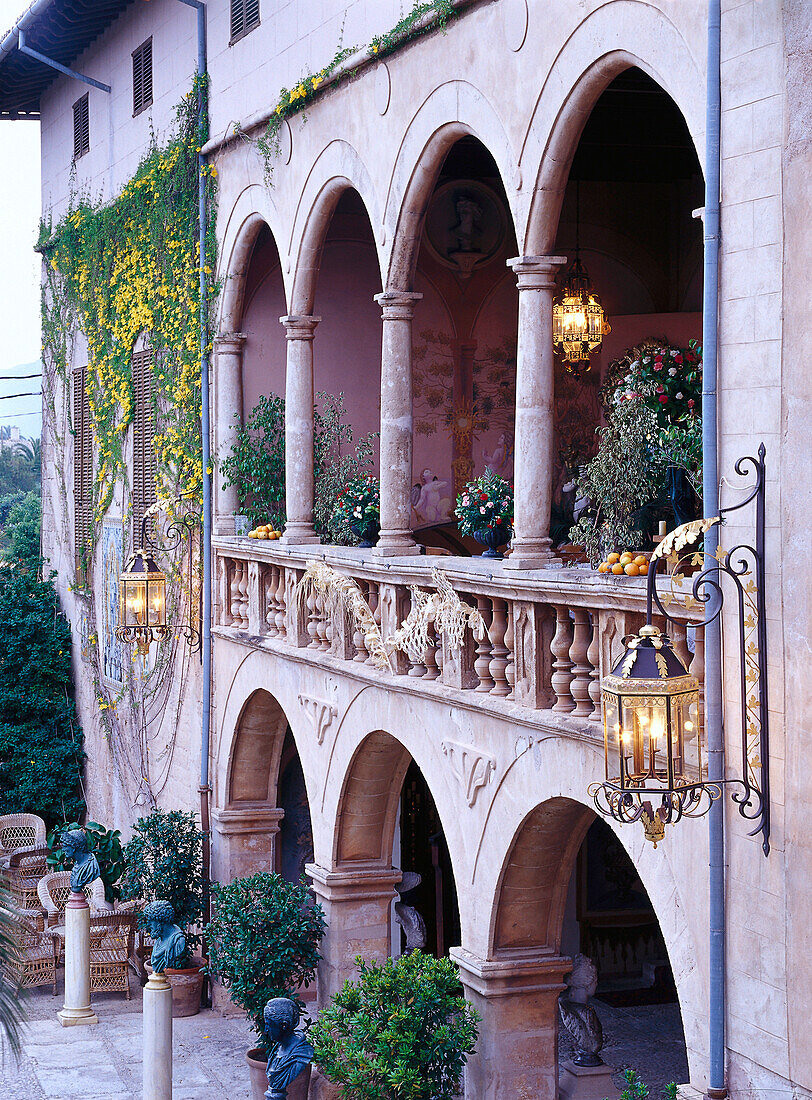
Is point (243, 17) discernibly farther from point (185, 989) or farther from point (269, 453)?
point (185, 989)

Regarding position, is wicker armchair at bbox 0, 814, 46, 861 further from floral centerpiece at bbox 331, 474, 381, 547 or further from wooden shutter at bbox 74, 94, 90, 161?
floral centerpiece at bbox 331, 474, 381, 547

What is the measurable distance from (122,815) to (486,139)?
10889 mm

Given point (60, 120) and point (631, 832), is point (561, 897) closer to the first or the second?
point (631, 832)

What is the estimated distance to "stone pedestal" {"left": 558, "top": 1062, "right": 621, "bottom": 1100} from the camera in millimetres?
10281

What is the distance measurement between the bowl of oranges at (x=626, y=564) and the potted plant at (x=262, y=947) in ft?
15.6

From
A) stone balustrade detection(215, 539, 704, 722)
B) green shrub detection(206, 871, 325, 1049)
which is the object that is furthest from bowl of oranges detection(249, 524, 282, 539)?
green shrub detection(206, 871, 325, 1049)

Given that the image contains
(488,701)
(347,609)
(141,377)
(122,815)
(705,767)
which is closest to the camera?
(705,767)

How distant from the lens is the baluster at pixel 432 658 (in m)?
9.90

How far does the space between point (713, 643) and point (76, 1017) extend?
8.76 metres

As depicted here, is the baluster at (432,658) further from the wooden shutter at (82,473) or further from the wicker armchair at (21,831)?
the wooden shutter at (82,473)

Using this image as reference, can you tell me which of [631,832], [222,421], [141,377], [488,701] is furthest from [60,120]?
[631,832]

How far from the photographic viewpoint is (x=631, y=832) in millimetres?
7738

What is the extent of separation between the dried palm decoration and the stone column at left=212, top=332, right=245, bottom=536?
7.19ft

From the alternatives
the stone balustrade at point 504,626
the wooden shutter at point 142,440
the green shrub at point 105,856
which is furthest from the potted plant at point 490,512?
the green shrub at point 105,856
